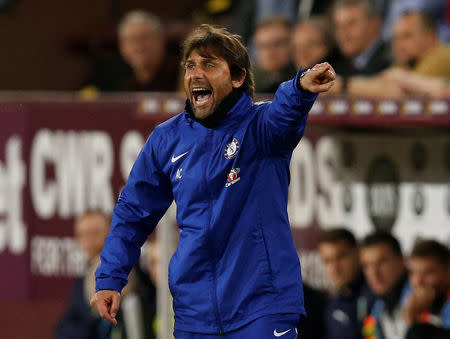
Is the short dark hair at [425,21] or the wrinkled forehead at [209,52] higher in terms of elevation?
the wrinkled forehead at [209,52]

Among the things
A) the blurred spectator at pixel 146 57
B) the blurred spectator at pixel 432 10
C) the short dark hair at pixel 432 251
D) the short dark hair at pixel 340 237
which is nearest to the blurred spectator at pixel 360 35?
the blurred spectator at pixel 432 10

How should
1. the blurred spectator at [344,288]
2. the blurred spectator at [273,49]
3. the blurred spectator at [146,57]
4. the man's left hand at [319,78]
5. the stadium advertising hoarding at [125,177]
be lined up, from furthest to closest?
the blurred spectator at [146,57] < the blurred spectator at [273,49] < the stadium advertising hoarding at [125,177] < the blurred spectator at [344,288] < the man's left hand at [319,78]

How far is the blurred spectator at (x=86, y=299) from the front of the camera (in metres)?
7.93

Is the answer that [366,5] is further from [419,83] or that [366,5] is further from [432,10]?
[419,83]

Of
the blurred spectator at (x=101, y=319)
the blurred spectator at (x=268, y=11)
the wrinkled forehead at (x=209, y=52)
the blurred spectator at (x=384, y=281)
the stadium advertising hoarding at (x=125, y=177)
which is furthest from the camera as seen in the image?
the blurred spectator at (x=268, y=11)

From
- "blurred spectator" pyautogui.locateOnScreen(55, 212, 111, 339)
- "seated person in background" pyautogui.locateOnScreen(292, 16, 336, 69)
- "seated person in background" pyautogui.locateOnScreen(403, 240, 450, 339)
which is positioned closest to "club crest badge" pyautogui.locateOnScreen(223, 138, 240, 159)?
"seated person in background" pyautogui.locateOnScreen(403, 240, 450, 339)

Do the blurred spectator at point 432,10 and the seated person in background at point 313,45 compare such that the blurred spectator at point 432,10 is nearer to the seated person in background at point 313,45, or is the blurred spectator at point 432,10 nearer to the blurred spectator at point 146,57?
the seated person in background at point 313,45

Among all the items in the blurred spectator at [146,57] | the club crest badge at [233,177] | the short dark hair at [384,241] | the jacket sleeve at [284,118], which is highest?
the jacket sleeve at [284,118]

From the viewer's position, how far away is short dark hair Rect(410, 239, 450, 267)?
22.4 ft

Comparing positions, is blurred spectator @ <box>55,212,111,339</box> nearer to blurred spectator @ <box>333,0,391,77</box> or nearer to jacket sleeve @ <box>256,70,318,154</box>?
blurred spectator @ <box>333,0,391,77</box>

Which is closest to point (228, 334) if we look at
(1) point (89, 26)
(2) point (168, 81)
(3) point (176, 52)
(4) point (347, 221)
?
(4) point (347, 221)

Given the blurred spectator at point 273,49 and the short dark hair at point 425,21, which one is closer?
the short dark hair at point 425,21

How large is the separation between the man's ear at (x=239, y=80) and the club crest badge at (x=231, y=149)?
Answer: 0.76 ft

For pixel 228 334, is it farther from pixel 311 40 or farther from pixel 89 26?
pixel 89 26
